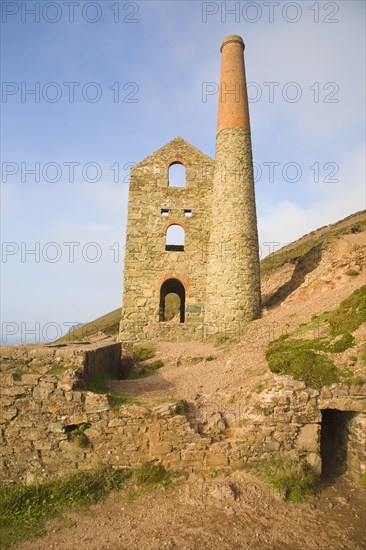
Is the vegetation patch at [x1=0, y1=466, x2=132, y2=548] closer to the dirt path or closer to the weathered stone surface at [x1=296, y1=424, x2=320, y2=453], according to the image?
the dirt path

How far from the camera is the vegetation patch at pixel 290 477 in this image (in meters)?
6.49

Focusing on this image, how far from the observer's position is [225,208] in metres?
17.2

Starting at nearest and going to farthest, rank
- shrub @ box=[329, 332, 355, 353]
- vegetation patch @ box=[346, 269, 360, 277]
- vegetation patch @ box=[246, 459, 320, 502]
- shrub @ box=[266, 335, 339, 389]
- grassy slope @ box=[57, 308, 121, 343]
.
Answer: vegetation patch @ box=[246, 459, 320, 502] → shrub @ box=[266, 335, 339, 389] → shrub @ box=[329, 332, 355, 353] → vegetation patch @ box=[346, 269, 360, 277] → grassy slope @ box=[57, 308, 121, 343]

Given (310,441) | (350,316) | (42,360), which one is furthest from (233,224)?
(42,360)

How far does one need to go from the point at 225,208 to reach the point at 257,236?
2.15 metres

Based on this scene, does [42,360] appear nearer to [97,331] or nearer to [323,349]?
[323,349]

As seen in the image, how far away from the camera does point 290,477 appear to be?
21.8ft

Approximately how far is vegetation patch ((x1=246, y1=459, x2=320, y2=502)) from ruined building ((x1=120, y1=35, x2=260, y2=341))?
360 inches

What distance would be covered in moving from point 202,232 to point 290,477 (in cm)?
1338

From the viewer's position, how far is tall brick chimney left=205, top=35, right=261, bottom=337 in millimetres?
16531

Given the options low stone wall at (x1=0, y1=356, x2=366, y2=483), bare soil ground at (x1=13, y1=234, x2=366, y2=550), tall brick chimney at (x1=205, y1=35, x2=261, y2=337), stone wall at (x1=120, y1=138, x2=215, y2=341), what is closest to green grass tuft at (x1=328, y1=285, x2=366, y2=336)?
low stone wall at (x1=0, y1=356, x2=366, y2=483)

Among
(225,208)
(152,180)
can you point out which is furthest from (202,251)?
(152,180)

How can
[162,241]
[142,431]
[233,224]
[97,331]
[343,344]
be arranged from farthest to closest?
1. [97,331]
2. [162,241]
3. [233,224]
4. [343,344]
5. [142,431]

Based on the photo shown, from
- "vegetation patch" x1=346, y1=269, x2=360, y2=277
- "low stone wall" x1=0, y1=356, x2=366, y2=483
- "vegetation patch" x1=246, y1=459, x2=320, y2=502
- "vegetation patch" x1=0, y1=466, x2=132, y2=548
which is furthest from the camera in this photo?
"vegetation patch" x1=346, y1=269, x2=360, y2=277
